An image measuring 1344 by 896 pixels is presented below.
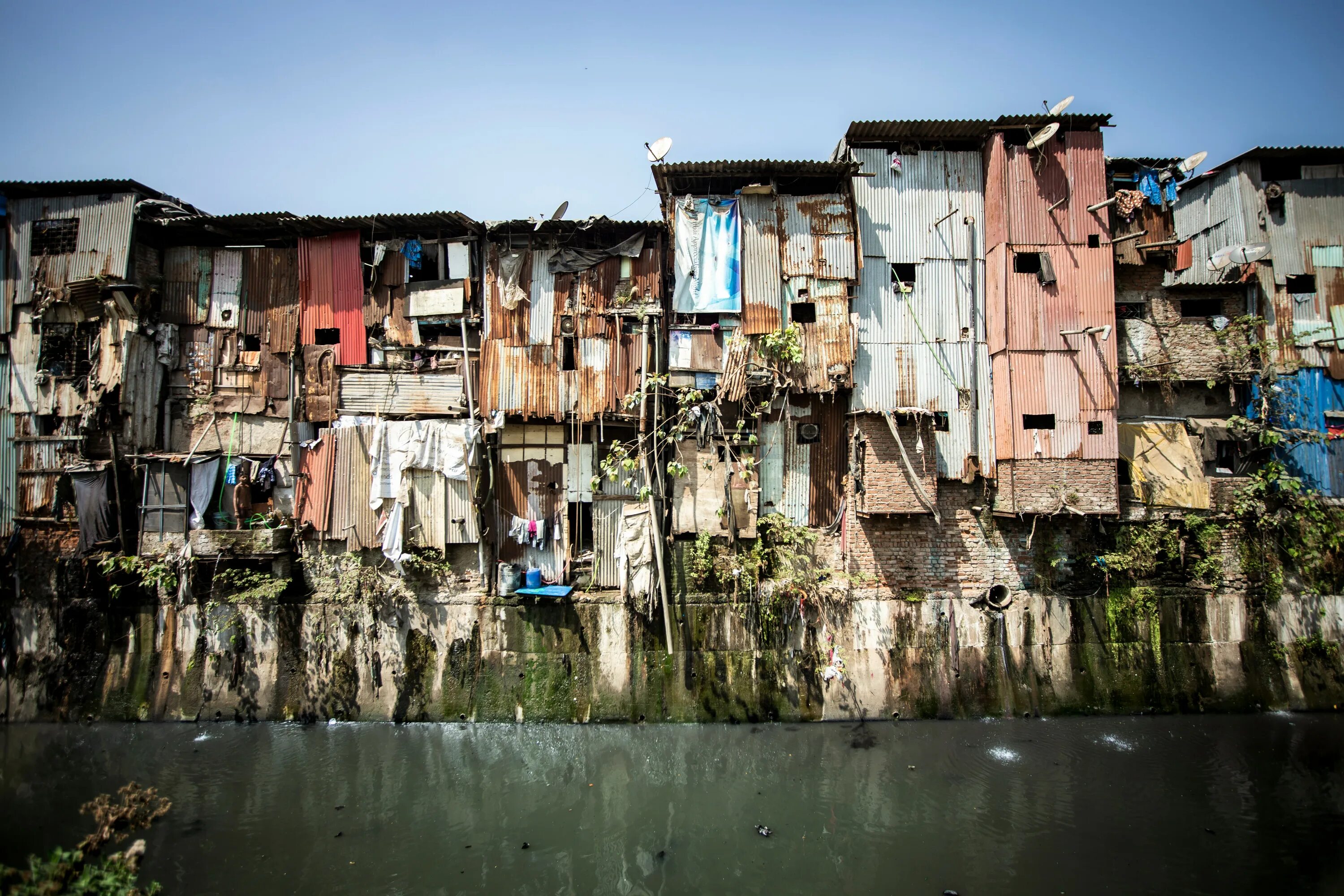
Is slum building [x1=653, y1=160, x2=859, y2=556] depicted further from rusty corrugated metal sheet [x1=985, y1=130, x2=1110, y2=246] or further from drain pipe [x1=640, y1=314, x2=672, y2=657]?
rusty corrugated metal sheet [x1=985, y1=130, x2=1110, y2=246]

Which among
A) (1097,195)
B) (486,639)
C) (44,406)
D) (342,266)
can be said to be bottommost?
A: (486,639)

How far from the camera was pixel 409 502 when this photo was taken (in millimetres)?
13320

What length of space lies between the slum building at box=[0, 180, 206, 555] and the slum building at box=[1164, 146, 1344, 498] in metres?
22.0

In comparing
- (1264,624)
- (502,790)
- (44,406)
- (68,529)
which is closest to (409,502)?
(502,790)

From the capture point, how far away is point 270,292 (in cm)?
1395

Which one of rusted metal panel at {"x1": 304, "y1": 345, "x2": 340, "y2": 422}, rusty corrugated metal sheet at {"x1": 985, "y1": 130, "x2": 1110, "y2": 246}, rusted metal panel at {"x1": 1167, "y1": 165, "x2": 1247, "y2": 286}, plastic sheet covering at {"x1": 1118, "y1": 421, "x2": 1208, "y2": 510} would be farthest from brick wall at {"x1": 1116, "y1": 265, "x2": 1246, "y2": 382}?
rusted metal panel at {"x1": 304, "y1": 345, "x2": 340, "y2": 422}

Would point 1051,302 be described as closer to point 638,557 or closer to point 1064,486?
point 1064,486

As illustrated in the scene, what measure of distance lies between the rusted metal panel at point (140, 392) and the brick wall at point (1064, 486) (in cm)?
1800

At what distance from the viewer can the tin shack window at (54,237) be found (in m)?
13.6

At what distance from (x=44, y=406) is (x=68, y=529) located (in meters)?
2.68

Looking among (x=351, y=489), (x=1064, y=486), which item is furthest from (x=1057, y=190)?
(x=351, y=489)

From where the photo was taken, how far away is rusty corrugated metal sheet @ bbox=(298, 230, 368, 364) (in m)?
13.7

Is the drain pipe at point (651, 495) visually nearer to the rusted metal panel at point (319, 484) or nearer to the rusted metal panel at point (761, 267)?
the rusted metal panel at point (761, 267)

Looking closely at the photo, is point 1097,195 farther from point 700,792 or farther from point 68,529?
point 68,529
